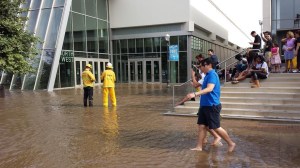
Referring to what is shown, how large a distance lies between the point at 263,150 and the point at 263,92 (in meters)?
5.11

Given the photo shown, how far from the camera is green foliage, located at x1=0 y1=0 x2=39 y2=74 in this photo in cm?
1719

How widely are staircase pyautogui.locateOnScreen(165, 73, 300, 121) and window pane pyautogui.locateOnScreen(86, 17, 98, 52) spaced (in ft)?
70.6

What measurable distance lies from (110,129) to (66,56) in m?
20.5

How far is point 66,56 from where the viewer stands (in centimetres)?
2894

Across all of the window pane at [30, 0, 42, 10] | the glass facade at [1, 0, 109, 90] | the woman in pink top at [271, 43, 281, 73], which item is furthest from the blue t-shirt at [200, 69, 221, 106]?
the window pane at [30, 0, 42, 10]


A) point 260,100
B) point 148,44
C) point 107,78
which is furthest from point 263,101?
point 148,44

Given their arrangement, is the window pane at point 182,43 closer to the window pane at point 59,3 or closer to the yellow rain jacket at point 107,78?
the window pane at point 59,3

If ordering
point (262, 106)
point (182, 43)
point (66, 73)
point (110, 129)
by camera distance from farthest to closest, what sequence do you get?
point (182, 43), point (66, 73), point (262, 106), point (110, 129)

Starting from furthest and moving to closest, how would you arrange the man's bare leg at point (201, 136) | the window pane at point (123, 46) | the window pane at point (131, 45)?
the window pane at point (123, 46)
the window pane at point (131, 45)
the man's bare leg at point (201, 136)

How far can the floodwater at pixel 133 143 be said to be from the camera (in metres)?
6.27

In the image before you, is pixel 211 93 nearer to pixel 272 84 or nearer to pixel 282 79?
pixel 272 84

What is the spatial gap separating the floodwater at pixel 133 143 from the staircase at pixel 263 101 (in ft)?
2.02

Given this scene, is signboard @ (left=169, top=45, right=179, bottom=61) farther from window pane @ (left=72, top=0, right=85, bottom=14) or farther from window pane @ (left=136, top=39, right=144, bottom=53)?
window pane @ (left=136, top=39, right=144, bottom=53)

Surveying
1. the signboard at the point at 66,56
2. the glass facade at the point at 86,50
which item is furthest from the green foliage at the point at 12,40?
the signboard at the point at 66,56
